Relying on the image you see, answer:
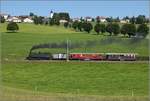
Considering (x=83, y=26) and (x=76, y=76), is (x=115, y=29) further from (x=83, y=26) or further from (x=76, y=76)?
(x=76, y=76)

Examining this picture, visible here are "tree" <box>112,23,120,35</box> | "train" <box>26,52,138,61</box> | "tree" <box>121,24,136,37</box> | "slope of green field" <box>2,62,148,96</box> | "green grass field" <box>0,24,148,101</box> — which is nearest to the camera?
"green grass field" <box>0,24,148,101</box>

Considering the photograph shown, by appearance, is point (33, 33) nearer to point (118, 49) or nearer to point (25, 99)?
point (118, 49)

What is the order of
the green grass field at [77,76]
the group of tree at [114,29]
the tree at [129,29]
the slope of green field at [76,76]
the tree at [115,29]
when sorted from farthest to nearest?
the tree at [115,29] < the tree at [129,29] < the group of tree at [114,29] < the slope of green field at [76,76] < the green grass field at [77,76]

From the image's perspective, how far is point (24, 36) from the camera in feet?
333

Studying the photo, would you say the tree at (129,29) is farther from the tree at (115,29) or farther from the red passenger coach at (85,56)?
the red passenger coach at (85,56)

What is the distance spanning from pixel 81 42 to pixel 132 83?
157 ft

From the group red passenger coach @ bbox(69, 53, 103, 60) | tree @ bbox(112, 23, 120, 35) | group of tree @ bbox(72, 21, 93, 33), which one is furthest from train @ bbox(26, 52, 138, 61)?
group of tree @ bbox(72, 21, 93, 33)

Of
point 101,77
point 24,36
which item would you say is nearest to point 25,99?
point 101,77

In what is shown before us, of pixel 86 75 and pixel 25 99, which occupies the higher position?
pixel 25 99

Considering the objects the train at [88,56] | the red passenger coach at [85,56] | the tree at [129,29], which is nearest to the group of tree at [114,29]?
the tree at [129,29]

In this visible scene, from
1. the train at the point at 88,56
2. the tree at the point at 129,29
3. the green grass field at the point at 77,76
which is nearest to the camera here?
the green grass field at the point at 77,76

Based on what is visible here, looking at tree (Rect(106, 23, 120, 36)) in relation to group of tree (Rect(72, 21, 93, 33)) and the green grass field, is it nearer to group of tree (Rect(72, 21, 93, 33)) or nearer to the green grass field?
group of tree (Rect(72, 21, 93, 33))

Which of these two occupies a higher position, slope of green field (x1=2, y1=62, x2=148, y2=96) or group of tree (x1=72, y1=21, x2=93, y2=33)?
slope of green field (x1=2, y1=62, x2=148, y2=96)

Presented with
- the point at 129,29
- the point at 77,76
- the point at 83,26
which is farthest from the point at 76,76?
the point at 83,26
